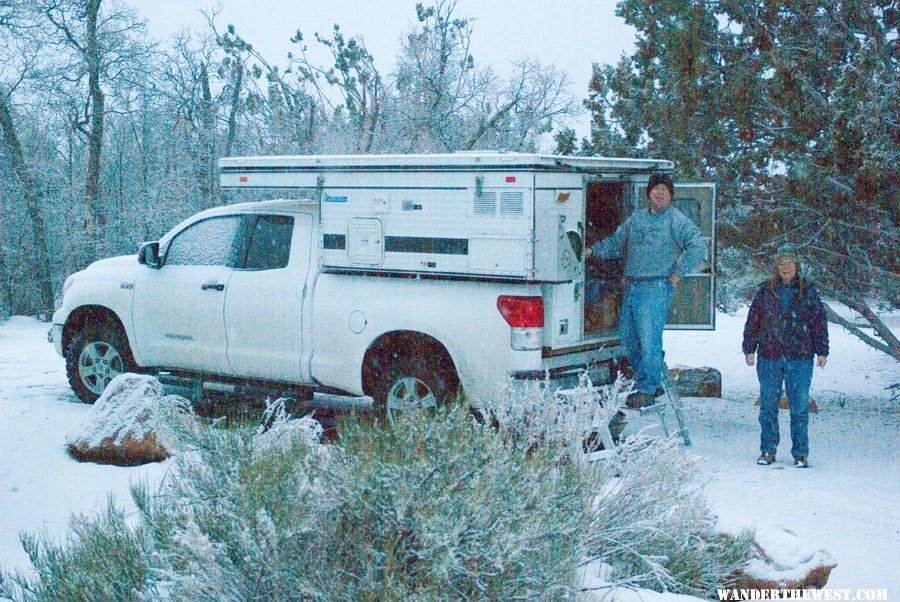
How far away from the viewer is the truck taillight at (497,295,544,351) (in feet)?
23.6

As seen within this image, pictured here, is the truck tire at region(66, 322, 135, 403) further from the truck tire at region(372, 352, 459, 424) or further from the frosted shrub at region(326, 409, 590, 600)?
the frosted shrub at region(326, 409, 590, 600)

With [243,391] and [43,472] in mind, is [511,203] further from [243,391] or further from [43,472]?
[43,472]

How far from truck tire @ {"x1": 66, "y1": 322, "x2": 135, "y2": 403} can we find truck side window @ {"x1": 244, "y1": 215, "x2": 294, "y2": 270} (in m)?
1.70

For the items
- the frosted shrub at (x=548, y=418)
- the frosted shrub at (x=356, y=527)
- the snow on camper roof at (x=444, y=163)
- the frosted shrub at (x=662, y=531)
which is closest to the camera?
the frosted shrub at (x=356, y=527)

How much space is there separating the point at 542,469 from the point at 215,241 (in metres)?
5.60

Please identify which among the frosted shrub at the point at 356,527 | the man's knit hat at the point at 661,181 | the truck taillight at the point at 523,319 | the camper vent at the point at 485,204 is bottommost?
the frosted shrub at the point at 356,527

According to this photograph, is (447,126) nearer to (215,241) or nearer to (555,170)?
(215,241)

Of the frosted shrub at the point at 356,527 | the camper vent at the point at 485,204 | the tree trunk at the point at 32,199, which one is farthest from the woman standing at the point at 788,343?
the tree trunk at the point at 32,199

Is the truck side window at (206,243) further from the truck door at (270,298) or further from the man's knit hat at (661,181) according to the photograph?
the man's knit hat at (661,181)

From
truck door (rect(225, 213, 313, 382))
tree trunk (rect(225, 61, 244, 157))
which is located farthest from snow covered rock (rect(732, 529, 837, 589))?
tree trunk (rect(225, 61, 244, 157))

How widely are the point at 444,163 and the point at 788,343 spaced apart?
2943 millimetres

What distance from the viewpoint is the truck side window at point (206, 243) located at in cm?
888

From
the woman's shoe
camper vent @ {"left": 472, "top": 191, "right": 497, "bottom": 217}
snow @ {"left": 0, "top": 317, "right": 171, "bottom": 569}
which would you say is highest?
camper vent @ {"left": 472, "top": 191, "right": 497, "bottom": 217}

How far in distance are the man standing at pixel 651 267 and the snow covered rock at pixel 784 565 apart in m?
2.98
